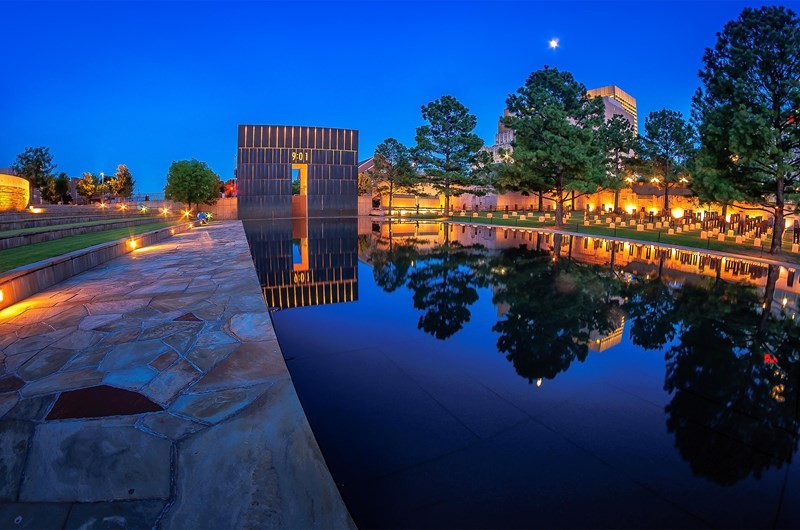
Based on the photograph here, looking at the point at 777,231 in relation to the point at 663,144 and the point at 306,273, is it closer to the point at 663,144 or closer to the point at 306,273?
the point at 306,273

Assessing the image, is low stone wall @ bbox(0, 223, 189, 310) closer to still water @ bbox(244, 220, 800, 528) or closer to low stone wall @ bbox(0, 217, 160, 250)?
low stone wall @ bbox(0, 217, 160, 250)

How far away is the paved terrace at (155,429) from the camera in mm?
2555

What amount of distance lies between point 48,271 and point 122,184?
7795cm

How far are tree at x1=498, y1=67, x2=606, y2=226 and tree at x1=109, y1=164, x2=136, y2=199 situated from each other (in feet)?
222

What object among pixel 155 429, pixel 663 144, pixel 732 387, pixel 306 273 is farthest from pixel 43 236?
pixel 663 144

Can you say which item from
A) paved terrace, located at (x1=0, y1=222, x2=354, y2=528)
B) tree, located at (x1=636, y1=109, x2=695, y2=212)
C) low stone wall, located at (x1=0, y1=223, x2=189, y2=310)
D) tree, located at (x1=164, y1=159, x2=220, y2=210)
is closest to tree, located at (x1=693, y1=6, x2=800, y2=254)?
paved terrace, located at (x1=0, y1=222, x2=354, y2=528)

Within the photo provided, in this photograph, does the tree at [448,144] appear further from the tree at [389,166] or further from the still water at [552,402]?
the still water at [552,402]

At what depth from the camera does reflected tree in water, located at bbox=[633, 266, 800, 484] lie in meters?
3.53

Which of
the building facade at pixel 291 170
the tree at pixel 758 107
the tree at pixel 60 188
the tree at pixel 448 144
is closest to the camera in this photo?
the tree at pixel 758 107

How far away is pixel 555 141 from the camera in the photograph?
1134 inches

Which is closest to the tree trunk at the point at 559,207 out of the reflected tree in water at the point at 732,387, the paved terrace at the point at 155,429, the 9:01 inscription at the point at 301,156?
the reflected tree in water at the point at 732,387

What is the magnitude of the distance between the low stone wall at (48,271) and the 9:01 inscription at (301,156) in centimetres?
3788

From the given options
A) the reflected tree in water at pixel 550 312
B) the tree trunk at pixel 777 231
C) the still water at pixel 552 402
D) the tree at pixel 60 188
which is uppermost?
the tree at pixel 60 188

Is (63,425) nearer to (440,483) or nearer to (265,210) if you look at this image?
(440,483)
